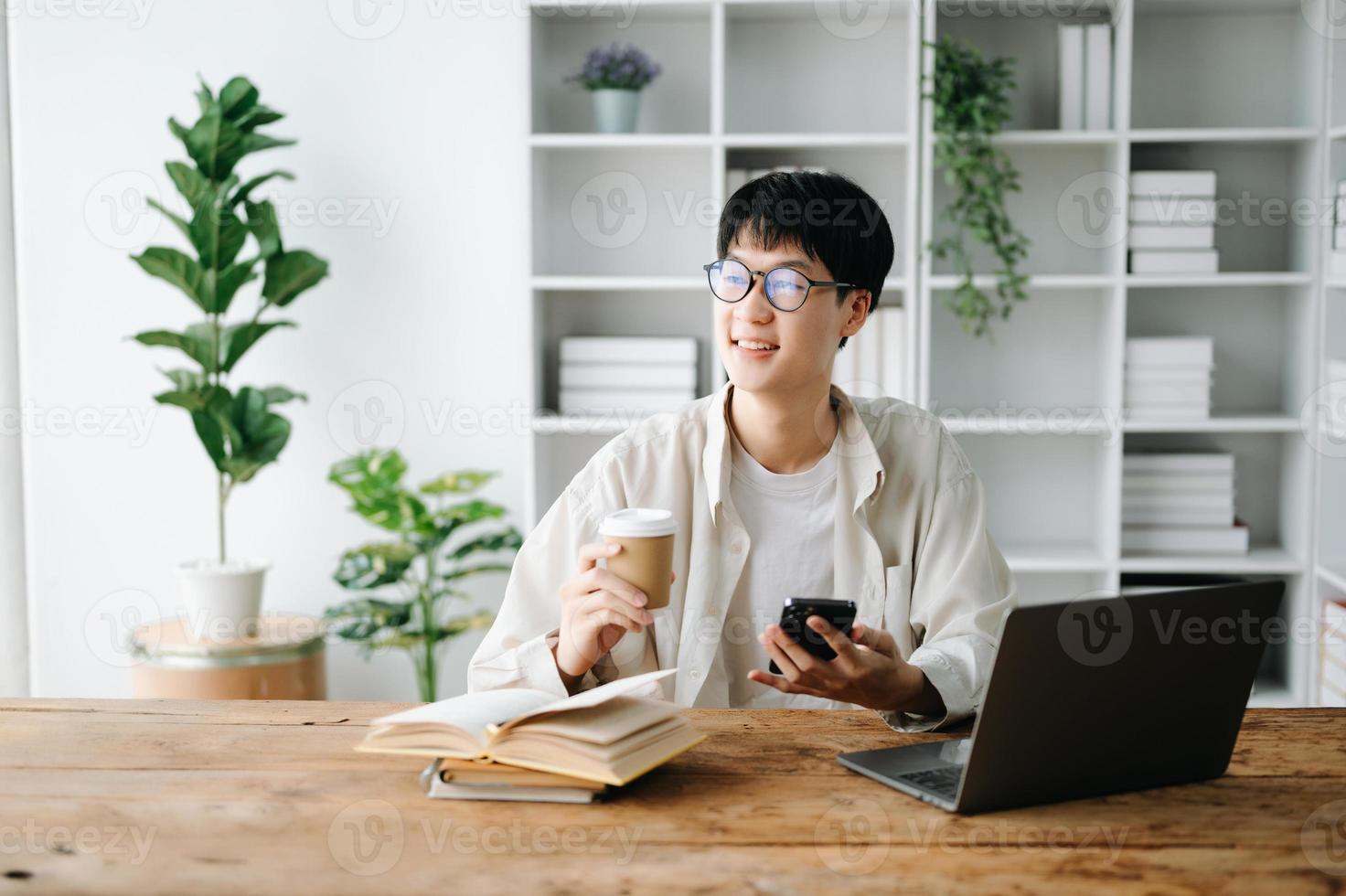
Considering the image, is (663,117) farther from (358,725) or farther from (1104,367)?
(358,725)

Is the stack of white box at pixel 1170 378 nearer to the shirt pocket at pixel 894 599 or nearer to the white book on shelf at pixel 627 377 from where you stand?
the white book on shelf at pixel 627 377

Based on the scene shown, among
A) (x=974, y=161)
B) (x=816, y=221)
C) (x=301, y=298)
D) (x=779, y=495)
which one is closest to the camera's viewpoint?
(x=816, y=221)

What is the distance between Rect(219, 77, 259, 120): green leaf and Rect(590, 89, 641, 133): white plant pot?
Answer: 88 cm

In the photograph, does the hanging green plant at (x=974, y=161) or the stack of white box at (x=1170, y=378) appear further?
the stack of white box at (x=1170, y=378)

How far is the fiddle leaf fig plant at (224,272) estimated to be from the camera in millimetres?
3205

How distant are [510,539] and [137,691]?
1.02 m

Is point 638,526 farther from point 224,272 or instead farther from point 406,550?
point 224,272

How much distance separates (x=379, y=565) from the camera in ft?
11.3

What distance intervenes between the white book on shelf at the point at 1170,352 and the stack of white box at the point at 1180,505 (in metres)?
0.26

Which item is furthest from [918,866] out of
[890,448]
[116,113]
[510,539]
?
[116,113]

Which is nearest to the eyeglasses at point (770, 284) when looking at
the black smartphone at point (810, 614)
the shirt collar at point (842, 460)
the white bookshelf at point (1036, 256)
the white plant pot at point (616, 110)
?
the shirt collar at point (842, 460)

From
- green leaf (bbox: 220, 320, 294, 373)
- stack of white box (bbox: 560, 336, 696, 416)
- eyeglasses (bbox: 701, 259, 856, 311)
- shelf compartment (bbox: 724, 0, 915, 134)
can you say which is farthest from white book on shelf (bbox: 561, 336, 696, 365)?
eyeglasses (bbox: 701, 259, 856, 311)

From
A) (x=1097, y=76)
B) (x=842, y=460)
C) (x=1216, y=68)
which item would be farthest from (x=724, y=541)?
(x=1216, y=68)

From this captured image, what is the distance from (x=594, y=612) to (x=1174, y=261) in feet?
7.49
